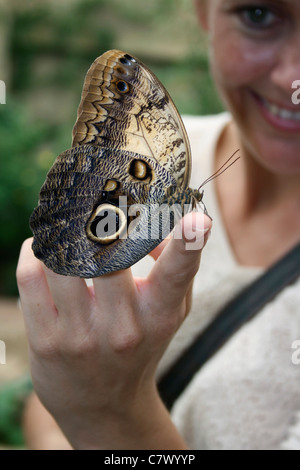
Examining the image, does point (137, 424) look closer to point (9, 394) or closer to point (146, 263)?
point (146, 263)

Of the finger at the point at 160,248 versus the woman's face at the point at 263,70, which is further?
the woman's face at the point at 263,70

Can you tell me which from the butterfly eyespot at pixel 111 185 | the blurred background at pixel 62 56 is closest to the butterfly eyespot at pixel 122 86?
the butterfly eyespot at pixel 111 185

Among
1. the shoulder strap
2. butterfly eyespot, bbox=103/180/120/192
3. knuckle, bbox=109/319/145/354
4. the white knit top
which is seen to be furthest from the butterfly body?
the shoulder strap

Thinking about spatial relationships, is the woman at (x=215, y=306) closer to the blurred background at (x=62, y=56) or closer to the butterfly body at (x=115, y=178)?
the butterfly body at (x=115, y=178)

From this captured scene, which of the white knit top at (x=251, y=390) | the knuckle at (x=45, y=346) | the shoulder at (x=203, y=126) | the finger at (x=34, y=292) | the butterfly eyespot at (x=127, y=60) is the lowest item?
the white knit top at (x=251, y=390)

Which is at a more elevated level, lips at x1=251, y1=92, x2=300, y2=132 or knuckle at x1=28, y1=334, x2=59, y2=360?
lips at x1=251, y1=92, x2=300, y2=132

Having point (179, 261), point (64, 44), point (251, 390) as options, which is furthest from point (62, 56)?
point (179, 261)

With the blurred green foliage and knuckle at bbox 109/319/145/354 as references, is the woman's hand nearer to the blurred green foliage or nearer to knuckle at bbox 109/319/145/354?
knuckle at bbox 109/319/145/354

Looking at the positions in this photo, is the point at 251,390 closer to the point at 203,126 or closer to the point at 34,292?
the point at 34,292
